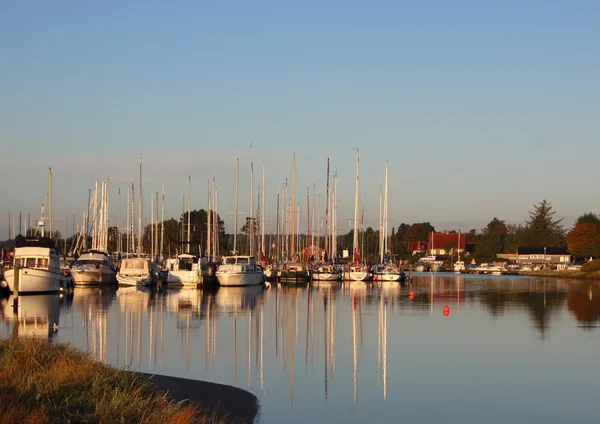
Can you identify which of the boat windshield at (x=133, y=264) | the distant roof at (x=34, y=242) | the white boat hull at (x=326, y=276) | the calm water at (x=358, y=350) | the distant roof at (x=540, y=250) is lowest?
the calm water at (x=358, y=350)

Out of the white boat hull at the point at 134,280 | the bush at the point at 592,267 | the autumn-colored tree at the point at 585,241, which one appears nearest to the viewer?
the white boat hull at the point at 134,280

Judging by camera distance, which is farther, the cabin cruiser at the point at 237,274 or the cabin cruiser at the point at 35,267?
the cabin cruiser at the point at 237,274

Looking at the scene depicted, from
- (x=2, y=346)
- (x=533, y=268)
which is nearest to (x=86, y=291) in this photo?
(x=2, y=346)

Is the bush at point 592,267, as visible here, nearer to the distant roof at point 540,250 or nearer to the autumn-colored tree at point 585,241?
the autumn-colored tree at point 585,241

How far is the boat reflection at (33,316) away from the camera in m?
35.6

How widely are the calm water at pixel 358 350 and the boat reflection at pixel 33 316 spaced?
13cm

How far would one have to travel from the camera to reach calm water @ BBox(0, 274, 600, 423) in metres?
23.5

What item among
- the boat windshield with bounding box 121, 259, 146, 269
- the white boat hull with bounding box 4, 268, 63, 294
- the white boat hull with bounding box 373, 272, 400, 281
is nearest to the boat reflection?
the white boat hull with bounding box 4, 268, 63, 294

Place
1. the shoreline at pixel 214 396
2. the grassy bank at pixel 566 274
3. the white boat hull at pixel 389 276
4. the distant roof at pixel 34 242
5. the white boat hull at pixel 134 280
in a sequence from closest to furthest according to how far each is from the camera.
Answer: the shoreline at pixel 214 396
the distant roof at pixel 34 242
the white boat hull at pixel 134 280
the white boat hull at pixel 389 276
the grassy bank at pixel 566 274

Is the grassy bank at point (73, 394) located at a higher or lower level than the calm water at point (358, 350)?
higher

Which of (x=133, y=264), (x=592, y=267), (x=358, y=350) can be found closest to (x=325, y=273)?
(x=133, y=264)

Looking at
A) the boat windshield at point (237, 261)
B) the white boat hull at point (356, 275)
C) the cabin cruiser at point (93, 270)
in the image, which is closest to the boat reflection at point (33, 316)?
the cabin cruiser at point (93, 270)

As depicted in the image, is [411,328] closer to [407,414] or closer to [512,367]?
[512,367]

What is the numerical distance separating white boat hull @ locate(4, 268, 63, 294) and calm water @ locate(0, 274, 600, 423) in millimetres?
1543
